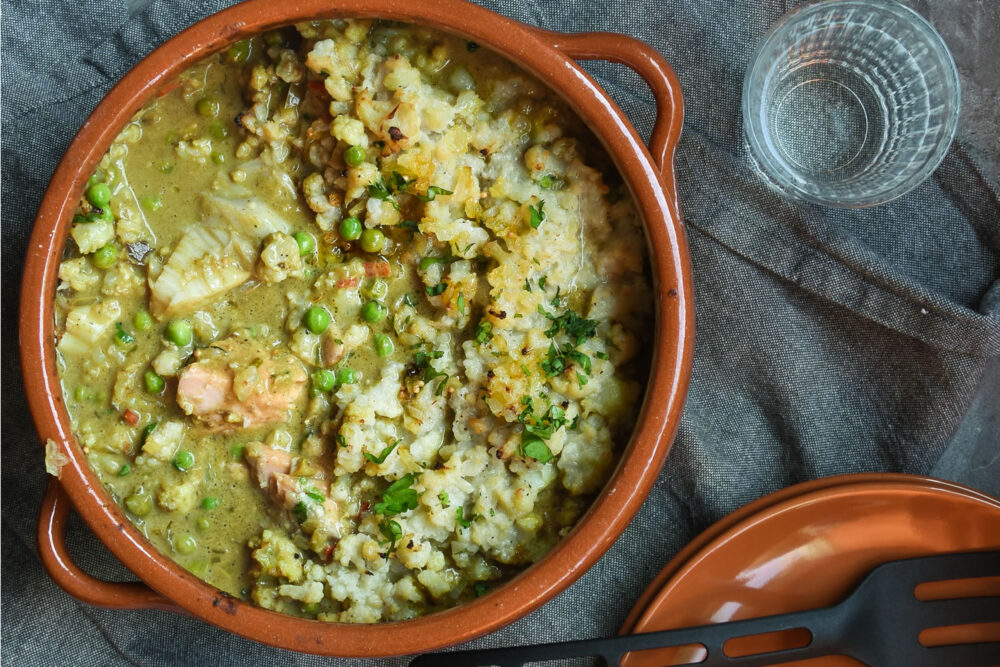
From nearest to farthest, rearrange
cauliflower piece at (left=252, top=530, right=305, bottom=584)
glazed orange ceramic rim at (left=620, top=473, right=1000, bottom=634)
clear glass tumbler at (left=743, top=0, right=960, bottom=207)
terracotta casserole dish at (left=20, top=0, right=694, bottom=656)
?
terracotta casserole dish at (left=20, top=0, right=694, bottom=656) < cauliflower piece at (left=252, top=530, right=305, bottom=584) < glazed orange ceramic rim at (left=620, top=473, right=1000, bottom=634) < clear glass tumbler at (left=743, top=0, right=960, bottom=207)

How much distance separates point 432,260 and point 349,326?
0.37 metres

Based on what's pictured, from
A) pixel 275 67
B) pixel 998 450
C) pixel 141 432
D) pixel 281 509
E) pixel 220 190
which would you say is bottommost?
pixel 998 450

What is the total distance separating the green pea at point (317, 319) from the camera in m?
2.95

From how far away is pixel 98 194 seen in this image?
9.39ft

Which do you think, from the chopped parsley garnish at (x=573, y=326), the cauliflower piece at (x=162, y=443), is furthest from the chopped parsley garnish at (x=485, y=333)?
the cauliflower piece at (x=162, y=443)

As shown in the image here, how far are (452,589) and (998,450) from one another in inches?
88.2

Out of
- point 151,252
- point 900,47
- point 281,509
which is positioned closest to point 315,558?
point 281,509

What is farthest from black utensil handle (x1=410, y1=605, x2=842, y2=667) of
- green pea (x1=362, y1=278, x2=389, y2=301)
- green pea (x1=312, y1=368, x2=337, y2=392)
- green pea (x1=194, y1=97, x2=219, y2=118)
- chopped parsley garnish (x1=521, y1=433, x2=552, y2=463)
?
green pea (x1=194, y1=97, x2=219, y2=118)

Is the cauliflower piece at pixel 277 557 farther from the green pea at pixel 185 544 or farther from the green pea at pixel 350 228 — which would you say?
the green pea at pixel 350 228

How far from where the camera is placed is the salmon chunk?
289 cm

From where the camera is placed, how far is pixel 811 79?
139 inches

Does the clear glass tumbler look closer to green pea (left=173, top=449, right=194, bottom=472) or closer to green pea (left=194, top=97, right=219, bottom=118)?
green pea (left=194, top=97, right=219, bottom=118)

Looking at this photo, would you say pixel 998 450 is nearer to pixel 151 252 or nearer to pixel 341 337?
pixel 341 337

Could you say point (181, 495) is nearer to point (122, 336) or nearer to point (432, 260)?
point (122, 336)
